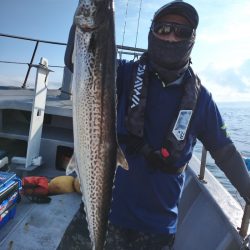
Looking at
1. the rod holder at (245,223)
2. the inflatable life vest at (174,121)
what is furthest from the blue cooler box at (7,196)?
the rod holder at (245,223)

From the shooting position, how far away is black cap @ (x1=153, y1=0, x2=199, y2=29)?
261cm

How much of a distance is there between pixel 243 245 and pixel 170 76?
1.66 metres

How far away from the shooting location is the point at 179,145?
8.41ft

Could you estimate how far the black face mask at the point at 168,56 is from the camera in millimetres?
2641

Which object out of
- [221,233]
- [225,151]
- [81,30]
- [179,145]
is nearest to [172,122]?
[179,145]

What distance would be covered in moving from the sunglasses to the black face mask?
0.05 metres

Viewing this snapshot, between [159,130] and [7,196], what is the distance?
8.78 feet

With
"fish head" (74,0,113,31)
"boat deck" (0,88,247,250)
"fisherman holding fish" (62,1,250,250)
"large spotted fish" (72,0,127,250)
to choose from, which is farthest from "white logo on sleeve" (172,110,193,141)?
"boat deck" (0,88,247,250)

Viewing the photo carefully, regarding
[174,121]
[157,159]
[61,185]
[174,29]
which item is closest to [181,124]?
[174,121]

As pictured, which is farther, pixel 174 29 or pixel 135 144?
pixel 174 29

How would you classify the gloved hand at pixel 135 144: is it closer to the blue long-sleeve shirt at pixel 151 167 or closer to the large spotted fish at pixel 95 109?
the blue long-sleeve shirt at pixel 151 167

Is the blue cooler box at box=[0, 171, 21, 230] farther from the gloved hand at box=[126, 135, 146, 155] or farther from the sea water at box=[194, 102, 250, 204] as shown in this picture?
the sea water at box=[194, 102, 250, 204]

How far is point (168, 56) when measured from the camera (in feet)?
8.64

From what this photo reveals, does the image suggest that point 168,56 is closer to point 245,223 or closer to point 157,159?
point 157,159
